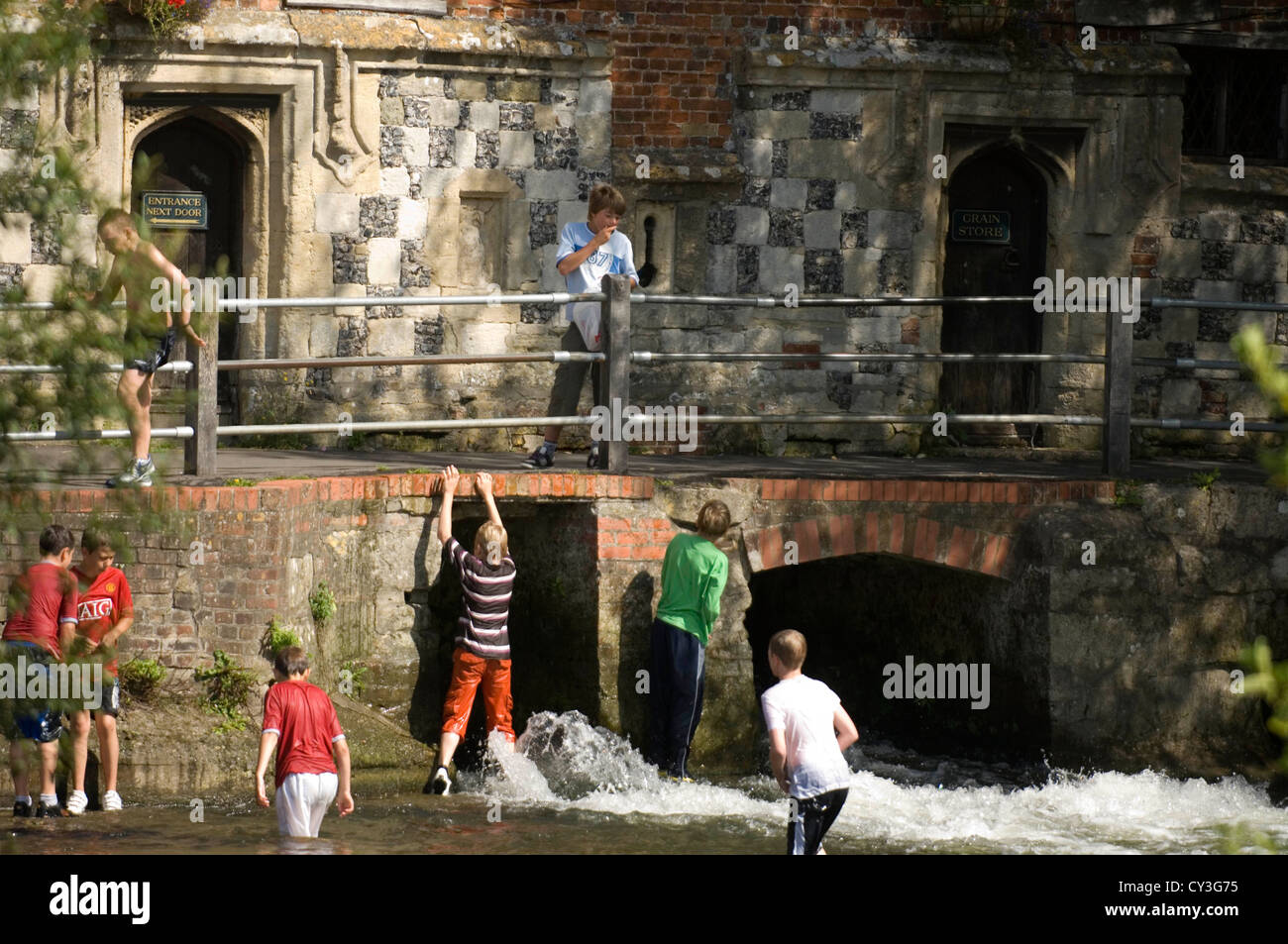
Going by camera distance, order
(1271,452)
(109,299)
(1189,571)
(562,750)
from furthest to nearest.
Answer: (1189,571) → (562,750) → (109,299) → (1271,452)

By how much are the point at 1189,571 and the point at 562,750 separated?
13.2ft

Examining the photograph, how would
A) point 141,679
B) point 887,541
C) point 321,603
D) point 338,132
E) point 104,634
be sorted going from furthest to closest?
point 338,132 → point 887,541 → point 321,603 → point 141,679 → point 104,634

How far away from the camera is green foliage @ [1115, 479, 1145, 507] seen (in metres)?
11.6

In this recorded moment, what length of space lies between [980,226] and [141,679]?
8.06m

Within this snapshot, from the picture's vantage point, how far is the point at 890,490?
37.4 feet

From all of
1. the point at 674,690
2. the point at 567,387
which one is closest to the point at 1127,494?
the point at 674,690

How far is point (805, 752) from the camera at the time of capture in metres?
8.13

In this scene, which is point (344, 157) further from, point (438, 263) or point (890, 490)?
point (890, 490)

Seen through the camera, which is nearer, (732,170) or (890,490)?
(890,490)

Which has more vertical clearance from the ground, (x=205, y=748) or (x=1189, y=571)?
(x=1189, y=571)

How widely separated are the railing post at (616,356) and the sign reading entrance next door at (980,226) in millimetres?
4661

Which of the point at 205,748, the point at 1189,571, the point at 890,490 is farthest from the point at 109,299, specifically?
the point at 1189,571

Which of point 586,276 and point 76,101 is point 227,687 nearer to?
point 586,276

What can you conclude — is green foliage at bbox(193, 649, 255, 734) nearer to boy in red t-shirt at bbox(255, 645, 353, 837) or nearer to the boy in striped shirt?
the boy in striped shirt
